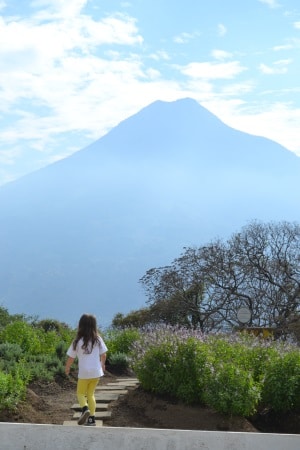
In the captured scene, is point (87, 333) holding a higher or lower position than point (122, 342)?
higher

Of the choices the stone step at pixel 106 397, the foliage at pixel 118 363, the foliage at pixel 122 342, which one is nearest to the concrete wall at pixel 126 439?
the stone step at pixel 106 397

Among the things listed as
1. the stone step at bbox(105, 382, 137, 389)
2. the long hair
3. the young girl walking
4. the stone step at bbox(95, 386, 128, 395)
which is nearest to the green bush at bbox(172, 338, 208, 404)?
the stone step at bbox(95, 386, 128, 395)

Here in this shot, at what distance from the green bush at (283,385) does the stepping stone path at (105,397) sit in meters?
2.04

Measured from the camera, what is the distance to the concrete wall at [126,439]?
6.98 metres

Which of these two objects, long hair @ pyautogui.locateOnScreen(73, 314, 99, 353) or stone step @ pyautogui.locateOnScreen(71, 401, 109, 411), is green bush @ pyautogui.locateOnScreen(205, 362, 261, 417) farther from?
stone step @ pyautogui.locateOnScreen(71, 401, 109, 411)

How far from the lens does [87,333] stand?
27.5ft

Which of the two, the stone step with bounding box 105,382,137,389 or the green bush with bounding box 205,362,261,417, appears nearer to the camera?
the green bush with bounding box 205,362,261,417

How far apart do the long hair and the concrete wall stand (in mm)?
1376

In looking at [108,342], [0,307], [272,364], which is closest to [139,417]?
[272,364]

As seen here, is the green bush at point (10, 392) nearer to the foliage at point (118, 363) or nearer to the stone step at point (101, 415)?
the stone step at point (101, 415)

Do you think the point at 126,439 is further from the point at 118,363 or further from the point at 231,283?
the point at 231,283

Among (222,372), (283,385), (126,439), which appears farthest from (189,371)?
(126,439)

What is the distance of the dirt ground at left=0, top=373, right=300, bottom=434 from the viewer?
8531 mm

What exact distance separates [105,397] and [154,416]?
4.24 ft
